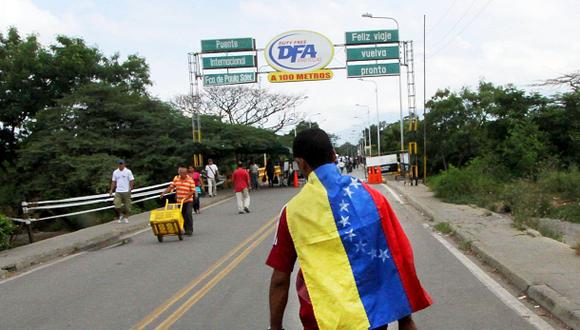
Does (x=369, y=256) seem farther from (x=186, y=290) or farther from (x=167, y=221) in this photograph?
A: (x=167, y=221)

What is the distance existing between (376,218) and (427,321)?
150 inches

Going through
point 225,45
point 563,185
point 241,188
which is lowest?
point 563,185

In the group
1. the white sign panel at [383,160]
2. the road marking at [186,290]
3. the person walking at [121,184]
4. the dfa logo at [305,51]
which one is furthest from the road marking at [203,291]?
the white sign panel at [383,160]

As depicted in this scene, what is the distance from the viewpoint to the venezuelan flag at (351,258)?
8.45ft

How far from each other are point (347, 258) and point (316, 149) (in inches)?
21.7

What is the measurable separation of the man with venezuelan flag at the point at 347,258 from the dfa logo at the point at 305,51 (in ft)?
76.1

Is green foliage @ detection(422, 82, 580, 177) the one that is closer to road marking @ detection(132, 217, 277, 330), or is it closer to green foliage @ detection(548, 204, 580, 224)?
green foliage @ detection(548, 204, 580, 224)

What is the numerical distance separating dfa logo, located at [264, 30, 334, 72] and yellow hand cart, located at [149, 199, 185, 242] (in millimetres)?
13743

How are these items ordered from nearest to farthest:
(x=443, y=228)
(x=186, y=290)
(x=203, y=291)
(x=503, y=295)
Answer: (x=503, y=295), (x=203, y=291), (x=186, y=290), (x=443, y=228)

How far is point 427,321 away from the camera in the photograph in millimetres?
6078

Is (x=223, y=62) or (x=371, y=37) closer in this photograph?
(x=371, y=37)

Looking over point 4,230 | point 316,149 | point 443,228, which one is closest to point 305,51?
point 443,228

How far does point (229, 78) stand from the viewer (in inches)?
1061

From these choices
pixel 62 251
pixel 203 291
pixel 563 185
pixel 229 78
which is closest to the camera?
pixel 203 291
